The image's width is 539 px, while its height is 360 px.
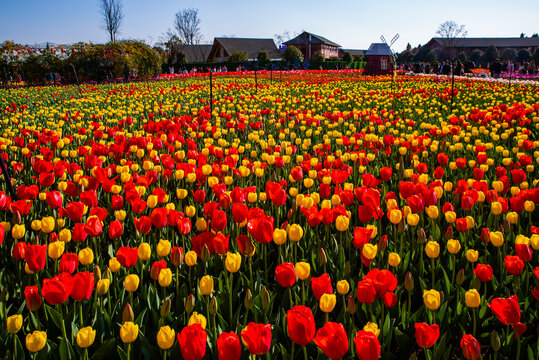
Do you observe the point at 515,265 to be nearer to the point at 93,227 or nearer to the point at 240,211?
the point at 240,211

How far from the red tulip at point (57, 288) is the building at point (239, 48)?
76.3 metres

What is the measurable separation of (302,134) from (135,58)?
76.1ft

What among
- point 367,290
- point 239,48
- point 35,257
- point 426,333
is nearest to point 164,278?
point 35,257

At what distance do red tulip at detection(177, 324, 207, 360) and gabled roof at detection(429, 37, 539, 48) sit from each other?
97.0 metres

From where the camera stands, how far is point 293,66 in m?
48.2

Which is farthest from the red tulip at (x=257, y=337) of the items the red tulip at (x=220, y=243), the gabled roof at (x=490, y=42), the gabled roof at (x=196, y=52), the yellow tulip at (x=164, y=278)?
the gabled roof at (x=490, y=42)

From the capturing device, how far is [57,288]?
1.45 meters

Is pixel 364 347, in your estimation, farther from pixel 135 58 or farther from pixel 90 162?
pixel 135 58

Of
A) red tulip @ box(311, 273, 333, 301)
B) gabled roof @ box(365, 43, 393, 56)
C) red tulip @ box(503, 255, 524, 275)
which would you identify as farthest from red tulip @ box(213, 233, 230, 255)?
gabled roof @ box(365, 43, 393, 56)

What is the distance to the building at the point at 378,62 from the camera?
3064 cm

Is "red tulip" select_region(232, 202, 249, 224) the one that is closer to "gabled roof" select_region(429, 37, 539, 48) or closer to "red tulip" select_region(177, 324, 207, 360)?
"red tulip" select_region(177, 324, 207, 360)

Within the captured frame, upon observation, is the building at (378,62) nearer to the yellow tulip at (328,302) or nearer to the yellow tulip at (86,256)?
the yellow tulip at (86,256)

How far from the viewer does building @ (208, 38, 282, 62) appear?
2988 inches

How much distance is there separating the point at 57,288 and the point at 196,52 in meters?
84.3
